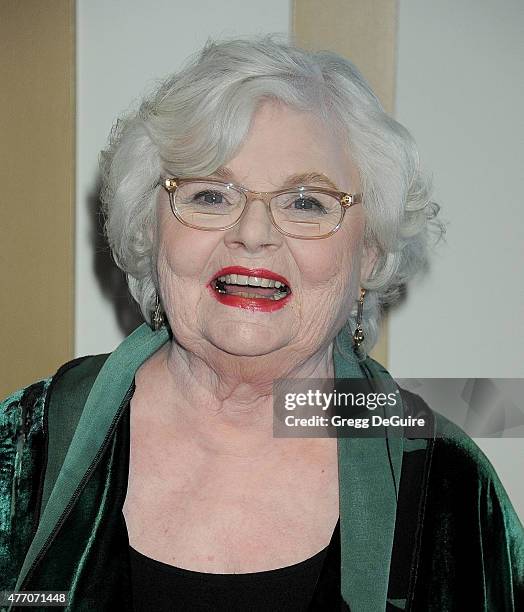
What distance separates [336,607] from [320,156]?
710mm

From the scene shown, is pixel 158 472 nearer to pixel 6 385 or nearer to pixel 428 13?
pixel 6 385

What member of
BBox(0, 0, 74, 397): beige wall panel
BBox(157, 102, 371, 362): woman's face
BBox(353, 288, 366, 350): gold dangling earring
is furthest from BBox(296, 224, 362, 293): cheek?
BBox(0, 0, 74, 397): beige wall panel

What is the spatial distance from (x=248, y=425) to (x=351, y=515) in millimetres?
232

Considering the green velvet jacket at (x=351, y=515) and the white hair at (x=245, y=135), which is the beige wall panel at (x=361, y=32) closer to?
the white hair at (x=245, y=135)

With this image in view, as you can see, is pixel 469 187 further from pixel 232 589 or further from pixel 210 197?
pixel 232 589

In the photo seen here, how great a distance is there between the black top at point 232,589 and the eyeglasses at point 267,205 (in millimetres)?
538

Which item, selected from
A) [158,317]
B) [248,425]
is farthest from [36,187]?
[248,425]

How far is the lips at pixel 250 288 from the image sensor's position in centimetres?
129

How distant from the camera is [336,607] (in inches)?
52.0

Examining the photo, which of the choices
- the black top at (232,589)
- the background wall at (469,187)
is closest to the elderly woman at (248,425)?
the black top at (232,589)

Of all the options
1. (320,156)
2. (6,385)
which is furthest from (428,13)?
(6,385)

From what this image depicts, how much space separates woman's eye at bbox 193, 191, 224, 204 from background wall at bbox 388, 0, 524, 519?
2.12ft

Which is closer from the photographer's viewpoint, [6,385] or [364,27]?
[364,27]

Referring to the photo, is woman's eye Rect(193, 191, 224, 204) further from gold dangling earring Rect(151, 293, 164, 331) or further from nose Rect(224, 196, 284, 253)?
gold dangling earring Rect(151, 293, 164, 331)
